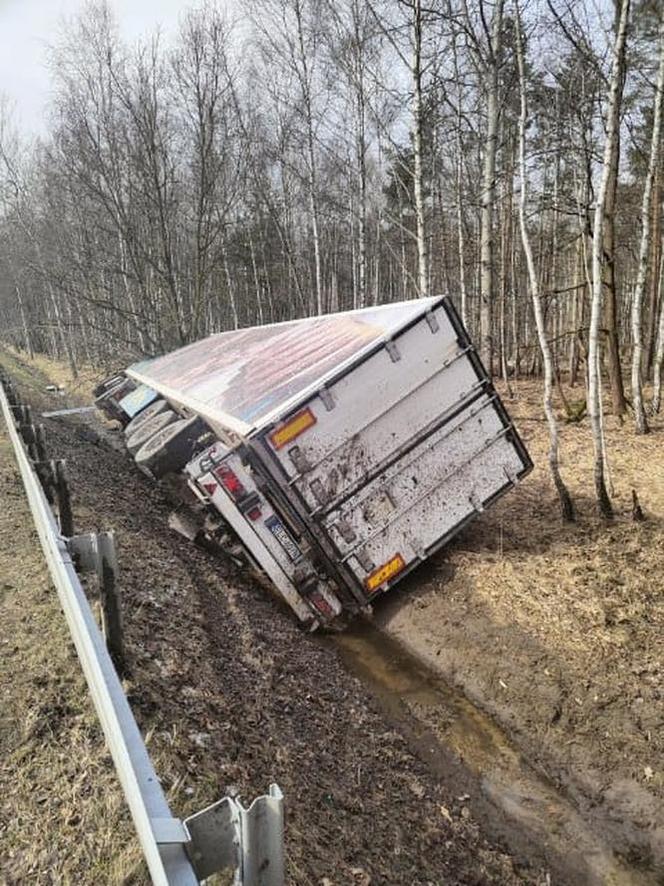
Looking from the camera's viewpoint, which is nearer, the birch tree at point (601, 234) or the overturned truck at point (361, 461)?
the overturned truck at point (361, 461)

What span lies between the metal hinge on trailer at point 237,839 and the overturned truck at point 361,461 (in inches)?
141

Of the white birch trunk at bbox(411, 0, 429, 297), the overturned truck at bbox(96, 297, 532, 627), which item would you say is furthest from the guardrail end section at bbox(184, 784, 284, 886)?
the white birch trunk at bbox(411, 0, 429, 297)

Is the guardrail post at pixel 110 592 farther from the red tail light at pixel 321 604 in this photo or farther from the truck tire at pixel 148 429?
the truck tire at pixel 148 429

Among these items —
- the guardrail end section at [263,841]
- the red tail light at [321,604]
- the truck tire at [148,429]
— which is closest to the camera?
the guardrail end section at [263,841]

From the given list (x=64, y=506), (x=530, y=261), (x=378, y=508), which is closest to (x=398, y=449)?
(x=378, y=508)

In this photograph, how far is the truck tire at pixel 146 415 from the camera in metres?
9.99

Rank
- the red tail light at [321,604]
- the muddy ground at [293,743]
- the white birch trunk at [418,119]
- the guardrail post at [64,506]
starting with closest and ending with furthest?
the muddy ground at [293,743] → the guardrail post at [64,506] → the red tail light at [321,604] → the white birch trunk at [418,119]

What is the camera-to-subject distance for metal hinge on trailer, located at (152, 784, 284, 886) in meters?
1.60

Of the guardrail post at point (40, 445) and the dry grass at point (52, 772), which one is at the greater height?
the guardrail post at point (40, 445)

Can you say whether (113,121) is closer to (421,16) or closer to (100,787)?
(421,16)

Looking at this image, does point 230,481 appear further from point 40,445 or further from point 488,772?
point 488,772

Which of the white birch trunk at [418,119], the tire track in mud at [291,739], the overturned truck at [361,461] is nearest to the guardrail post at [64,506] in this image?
the tire track in mud at [291,739]

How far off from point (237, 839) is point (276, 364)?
18.5 ft

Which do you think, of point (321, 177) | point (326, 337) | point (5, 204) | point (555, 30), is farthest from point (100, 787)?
point (5, 204)
